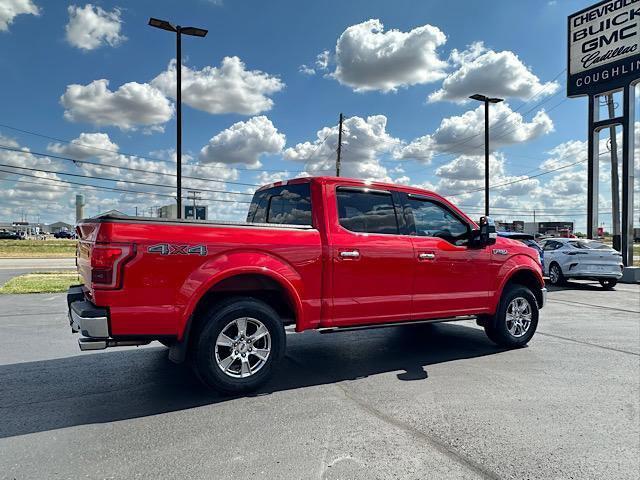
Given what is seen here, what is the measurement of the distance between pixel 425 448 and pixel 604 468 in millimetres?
1136

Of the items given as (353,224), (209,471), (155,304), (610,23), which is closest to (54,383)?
(155,304)

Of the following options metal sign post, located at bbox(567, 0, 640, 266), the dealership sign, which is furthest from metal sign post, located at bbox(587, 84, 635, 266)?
the dealership sign

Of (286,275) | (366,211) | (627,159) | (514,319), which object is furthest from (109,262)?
(627,159)

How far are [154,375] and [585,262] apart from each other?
13.9 m

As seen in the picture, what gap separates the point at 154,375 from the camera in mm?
4797

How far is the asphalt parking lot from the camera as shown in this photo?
3.00 meters

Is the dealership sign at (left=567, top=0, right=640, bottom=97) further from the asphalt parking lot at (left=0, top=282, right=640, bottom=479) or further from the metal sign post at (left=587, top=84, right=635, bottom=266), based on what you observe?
the asphalt parking lot at (left=0, top=282, right=640, bottom=479)

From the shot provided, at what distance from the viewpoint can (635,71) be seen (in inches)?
715

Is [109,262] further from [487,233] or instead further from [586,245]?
[586,245]

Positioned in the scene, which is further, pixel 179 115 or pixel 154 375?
pixel 179 115

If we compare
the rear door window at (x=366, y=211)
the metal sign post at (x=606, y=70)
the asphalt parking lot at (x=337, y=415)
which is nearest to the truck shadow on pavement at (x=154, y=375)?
the asphalt parking lot at (x=337, y=415)

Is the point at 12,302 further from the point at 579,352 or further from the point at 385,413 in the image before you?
the point at 579,352

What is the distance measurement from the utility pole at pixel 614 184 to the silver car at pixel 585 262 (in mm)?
5523

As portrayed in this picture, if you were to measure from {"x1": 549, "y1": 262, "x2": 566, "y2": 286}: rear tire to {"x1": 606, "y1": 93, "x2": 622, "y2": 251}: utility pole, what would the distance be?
580cm
